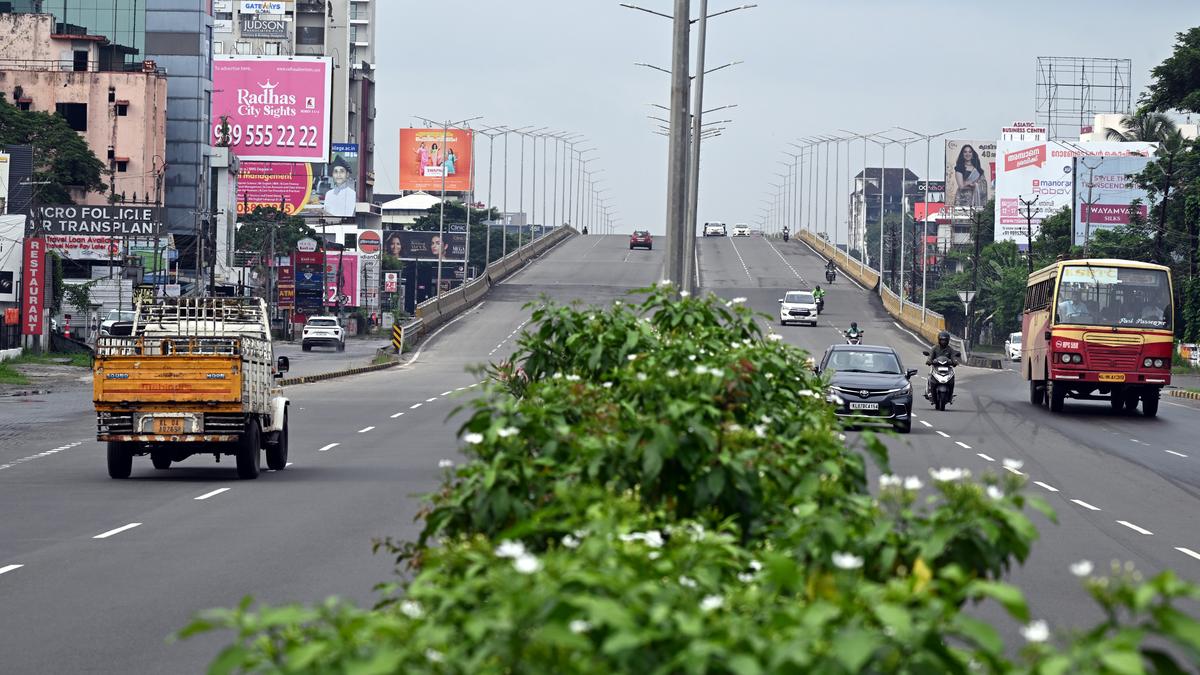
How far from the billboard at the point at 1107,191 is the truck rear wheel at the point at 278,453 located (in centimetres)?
8613

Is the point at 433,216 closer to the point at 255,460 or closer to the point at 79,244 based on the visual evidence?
the point at 79,244

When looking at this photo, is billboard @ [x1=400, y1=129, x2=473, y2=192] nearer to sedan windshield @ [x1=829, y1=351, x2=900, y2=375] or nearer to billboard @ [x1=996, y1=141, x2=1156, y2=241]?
billboard @ [x1=996, y1=141, x2=1156, y2=241]

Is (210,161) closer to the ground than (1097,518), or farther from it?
farther from it

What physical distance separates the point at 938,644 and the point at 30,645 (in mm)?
7394

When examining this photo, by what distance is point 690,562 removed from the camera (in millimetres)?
5129

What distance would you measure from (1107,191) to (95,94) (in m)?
59.4

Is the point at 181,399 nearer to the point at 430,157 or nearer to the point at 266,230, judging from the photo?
the point at 266,230

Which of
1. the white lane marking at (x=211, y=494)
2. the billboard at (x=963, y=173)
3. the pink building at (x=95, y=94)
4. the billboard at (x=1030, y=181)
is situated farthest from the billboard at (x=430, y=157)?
the white lane marking at (x=211, y=494)

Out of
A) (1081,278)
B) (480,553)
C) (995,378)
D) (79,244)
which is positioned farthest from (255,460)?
(79,244)

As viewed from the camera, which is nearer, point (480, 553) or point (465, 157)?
point (480, 553)

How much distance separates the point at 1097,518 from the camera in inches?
712

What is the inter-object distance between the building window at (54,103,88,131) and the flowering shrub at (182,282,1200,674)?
9935 cm

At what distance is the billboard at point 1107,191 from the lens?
10556 cm

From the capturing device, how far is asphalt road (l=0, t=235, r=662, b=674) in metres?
10.7
